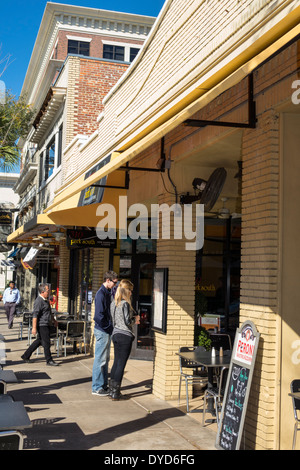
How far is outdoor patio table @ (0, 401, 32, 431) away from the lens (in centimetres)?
439

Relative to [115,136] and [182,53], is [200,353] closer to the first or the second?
[182,53]

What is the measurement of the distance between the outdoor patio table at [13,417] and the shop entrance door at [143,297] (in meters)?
9.28

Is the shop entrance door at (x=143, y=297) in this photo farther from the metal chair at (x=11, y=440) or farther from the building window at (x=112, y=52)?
the building window at (x=112, y=52)

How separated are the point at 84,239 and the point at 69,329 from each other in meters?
2.31

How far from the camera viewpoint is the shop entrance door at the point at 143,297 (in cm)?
1425

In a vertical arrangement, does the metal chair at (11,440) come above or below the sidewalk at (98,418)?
above

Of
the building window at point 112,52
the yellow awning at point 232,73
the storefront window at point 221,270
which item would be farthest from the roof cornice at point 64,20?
the yellow awning at point 232,73

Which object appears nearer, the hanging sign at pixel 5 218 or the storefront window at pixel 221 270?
the storefront window at pixel 221 270

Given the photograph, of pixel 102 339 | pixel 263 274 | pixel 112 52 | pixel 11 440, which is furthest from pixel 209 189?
pixel 112 52

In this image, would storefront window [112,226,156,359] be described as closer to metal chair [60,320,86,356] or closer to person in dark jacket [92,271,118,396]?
metal chair [60,320,86,356]

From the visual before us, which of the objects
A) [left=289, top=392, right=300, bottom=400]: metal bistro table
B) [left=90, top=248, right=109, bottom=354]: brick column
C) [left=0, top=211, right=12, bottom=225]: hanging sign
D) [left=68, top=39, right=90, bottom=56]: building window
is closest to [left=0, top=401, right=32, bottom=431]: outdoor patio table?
[left=289, top=392, right=300, bottom=400]: metal bistro table

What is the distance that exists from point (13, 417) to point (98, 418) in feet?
11.5

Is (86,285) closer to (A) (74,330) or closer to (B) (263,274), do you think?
(A) (74,330)

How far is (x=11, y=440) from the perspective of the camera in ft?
14.3
